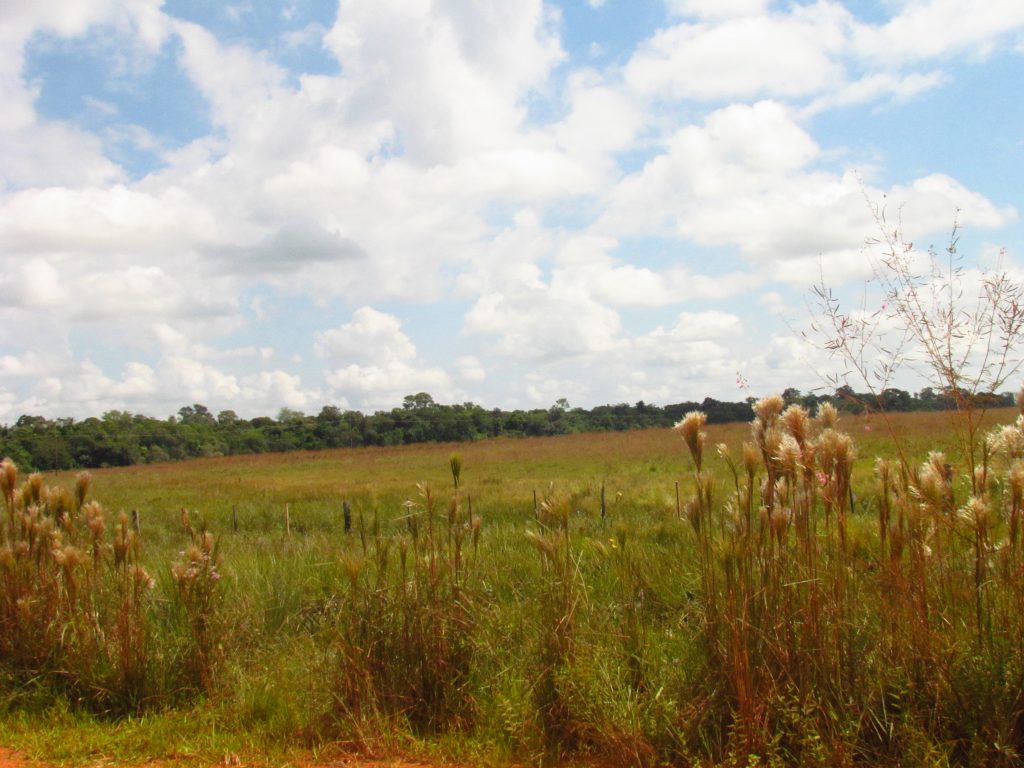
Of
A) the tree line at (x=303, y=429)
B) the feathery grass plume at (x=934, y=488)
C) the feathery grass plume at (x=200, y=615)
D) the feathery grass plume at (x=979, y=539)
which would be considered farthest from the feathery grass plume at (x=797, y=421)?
the tree line at (x=303, y=429)

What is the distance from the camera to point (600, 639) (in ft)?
14.2

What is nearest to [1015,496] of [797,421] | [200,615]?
[797,421]

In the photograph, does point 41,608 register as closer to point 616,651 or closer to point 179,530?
point 616,651

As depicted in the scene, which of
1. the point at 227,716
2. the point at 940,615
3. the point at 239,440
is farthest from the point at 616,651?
the point at 239,440

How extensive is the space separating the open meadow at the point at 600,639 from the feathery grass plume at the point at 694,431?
2cm

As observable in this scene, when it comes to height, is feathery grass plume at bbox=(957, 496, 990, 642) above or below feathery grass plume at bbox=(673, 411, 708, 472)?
below

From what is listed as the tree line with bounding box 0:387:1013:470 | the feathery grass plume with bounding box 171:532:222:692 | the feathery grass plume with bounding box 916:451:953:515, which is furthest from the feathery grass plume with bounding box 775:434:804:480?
the tree line with bounding box 0:387:1013:470

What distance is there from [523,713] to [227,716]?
1.76m

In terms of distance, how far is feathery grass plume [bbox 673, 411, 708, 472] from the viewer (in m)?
3.70

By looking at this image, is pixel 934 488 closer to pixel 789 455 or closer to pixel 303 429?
pixel 789 455

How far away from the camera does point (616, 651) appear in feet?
13.6

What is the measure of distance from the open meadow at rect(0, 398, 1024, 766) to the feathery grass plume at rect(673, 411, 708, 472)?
15mm

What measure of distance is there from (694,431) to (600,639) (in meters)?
1.37

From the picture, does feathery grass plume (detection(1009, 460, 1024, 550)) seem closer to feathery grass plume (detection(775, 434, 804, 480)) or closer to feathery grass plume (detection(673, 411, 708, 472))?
feathery grass plume (detection(775, 434, 804, 480))
